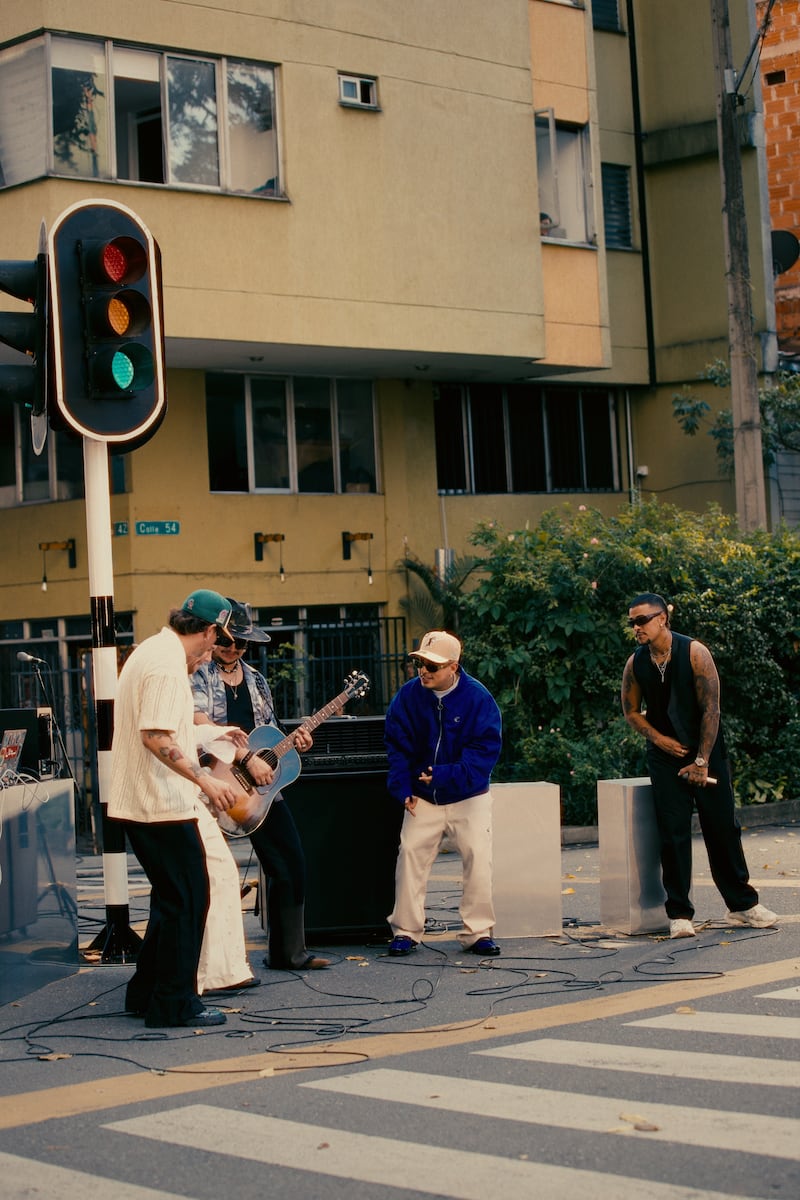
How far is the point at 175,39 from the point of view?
67.5 feet

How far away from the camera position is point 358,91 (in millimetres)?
22250

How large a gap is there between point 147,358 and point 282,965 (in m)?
3.49

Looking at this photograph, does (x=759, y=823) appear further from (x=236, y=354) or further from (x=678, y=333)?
(x=678, y=333)

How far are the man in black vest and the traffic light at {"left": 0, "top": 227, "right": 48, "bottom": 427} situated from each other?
3628mm

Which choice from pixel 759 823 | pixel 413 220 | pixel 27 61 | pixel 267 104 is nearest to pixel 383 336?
pixel 413 220

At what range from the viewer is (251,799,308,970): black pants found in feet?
31.8

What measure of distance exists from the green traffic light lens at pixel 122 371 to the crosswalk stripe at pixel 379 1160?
4.92 meters


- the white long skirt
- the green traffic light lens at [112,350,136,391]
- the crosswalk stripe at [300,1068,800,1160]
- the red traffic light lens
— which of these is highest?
the red traffic light lens

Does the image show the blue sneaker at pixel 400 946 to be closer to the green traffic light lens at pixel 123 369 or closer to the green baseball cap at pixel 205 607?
the green baseball cap at pixel 205 607

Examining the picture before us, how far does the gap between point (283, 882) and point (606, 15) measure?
2217 cm

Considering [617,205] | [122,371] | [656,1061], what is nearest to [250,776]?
[122,371]

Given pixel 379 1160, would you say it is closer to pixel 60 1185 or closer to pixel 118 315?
pixel 60 1185

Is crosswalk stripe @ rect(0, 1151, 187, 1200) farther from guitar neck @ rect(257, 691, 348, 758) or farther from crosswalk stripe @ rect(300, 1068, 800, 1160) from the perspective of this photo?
guitar neck @ rect(257, 691, 348, 758)

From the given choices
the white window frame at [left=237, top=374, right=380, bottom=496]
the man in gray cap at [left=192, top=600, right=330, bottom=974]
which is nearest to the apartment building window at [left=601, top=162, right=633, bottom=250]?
the white window frame at [left=237, top=374, right=380, bottom=496]
